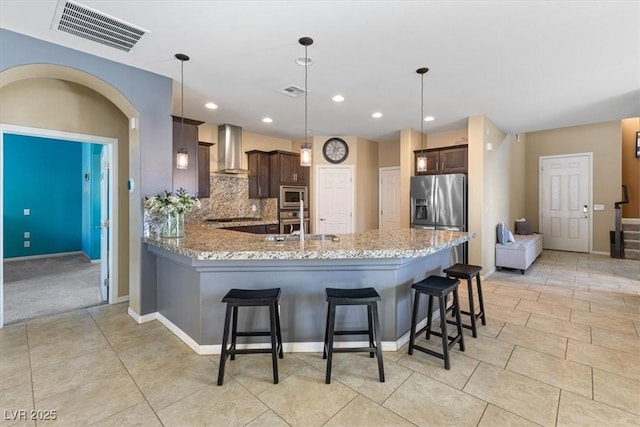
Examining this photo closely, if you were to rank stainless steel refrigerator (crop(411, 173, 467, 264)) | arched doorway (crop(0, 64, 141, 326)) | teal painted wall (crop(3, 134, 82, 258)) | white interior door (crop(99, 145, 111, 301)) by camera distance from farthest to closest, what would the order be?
teal painted wall (crop(3, 134, 82, 258)) → stainless steel refrigerator (crop(411, 173, 467, 264)) → white interior door (crop(99, 145, 111, 301)) → arched doorway (crop(0, 64, 141, 326))

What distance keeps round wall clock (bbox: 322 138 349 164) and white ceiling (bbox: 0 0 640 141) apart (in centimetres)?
192

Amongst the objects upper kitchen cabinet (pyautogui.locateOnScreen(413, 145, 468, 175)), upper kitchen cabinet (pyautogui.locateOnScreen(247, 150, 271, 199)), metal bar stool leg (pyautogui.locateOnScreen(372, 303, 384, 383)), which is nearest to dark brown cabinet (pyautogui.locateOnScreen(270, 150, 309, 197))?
upper kitchen cabinet (pyautogui.locateOnScreen(247, 150, 271, 199))

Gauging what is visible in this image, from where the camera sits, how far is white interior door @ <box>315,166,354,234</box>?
6449mm

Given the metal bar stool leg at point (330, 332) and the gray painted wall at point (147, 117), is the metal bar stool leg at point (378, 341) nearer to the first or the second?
the metal bar stool leg at point (330, 332)

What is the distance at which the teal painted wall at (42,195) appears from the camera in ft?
20.2

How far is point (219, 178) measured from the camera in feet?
18.7

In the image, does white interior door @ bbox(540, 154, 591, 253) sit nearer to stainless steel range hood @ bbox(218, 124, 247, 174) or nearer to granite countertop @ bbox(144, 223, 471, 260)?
granite countertop @ bbox(144, 223, 471, 260)

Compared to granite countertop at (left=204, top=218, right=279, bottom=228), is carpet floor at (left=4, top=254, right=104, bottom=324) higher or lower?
lower

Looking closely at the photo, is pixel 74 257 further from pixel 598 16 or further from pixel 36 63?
pixel 598 16

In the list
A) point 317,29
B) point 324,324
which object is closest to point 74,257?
point 324,324

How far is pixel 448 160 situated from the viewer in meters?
5.34

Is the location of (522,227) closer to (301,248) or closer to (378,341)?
(378,341)

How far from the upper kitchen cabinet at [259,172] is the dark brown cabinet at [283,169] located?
11 centimetres

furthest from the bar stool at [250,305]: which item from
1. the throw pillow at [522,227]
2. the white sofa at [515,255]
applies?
the throw pillow at [522,227]
